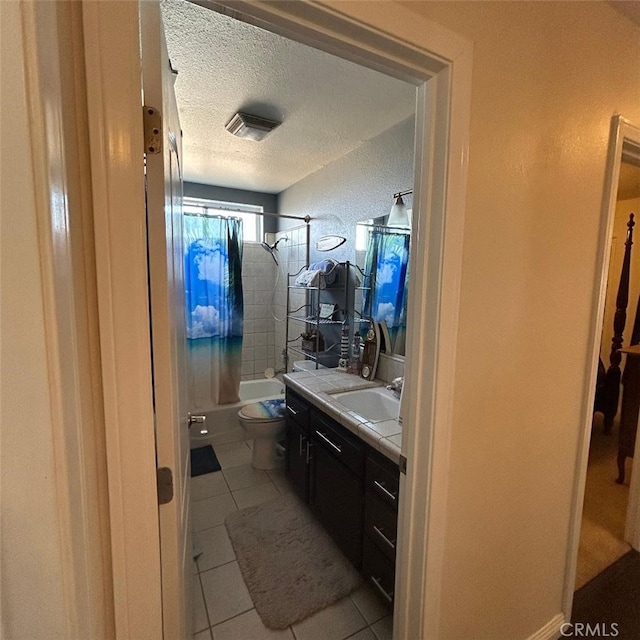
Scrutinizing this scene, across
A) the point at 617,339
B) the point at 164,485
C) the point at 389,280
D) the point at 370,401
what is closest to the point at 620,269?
the point at 617,339

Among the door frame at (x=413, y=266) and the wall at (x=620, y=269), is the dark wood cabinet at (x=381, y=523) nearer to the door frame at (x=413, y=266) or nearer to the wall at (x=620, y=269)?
the door frame at (x=413, y=266)

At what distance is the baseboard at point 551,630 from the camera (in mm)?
1347

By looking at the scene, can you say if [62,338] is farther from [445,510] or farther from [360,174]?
[360,174]

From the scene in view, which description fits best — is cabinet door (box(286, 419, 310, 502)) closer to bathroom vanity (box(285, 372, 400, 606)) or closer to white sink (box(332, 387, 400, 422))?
bathroom vanity (box(285, 372, 400, 606))

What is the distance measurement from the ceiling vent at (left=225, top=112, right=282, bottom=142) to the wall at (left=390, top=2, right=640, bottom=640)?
1434mm

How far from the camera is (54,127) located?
423mm

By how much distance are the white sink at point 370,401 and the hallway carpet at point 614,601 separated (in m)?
1.18

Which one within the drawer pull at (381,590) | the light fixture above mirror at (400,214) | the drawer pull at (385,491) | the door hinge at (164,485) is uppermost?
the light fixture above mirror at (400,214)

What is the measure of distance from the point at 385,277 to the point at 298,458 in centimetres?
133

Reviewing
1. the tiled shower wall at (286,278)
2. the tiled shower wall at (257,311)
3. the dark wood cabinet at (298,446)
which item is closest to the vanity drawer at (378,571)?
the dark wood cabinet at (298,446)

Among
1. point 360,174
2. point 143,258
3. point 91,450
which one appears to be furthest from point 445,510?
point 360,174

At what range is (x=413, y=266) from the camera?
38.5 inches

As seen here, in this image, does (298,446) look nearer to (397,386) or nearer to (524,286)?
(397,386)

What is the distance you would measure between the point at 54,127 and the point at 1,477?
0.42 metres
